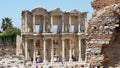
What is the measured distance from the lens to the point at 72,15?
5259cm

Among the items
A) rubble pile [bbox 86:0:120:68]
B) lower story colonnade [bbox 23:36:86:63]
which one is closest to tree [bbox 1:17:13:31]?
lower story colonnade [bbox 23:36:86:63]

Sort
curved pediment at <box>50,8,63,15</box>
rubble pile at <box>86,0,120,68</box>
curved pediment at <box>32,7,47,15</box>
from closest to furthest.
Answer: rubble pile at <box>86,0,120,68</box>
curved pediment at <box>32,7,47,15</box>
curved pediment at <box>50,8,63,15</box>

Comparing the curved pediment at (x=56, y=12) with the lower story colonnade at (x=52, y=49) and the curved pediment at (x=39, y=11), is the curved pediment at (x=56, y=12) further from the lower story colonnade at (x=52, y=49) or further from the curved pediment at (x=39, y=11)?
the lower story colonnade at (x=52, y=49)

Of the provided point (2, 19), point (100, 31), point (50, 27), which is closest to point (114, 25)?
point (100, 31)

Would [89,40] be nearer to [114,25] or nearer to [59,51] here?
[114,25]

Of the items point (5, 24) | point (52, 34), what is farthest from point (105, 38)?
point (5, 24)

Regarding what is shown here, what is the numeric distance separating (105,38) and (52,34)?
1637 inches

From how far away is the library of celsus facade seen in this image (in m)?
50.1

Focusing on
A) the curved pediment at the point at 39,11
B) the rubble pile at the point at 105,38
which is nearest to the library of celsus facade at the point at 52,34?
the curved pediment at the point at 39,11

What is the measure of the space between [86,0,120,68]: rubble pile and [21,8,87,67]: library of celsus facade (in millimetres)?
40318

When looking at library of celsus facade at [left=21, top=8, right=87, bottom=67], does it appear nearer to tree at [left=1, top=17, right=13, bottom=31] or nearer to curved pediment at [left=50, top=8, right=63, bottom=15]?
curved pediment at [left=50, top=8, right=63, bottom=15]

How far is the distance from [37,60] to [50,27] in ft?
18.0

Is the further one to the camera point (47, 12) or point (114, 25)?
point (47, 12)

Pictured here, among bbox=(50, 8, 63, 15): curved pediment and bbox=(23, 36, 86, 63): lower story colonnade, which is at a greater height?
bbox=(50, 8, 63, 15): curved pediment
